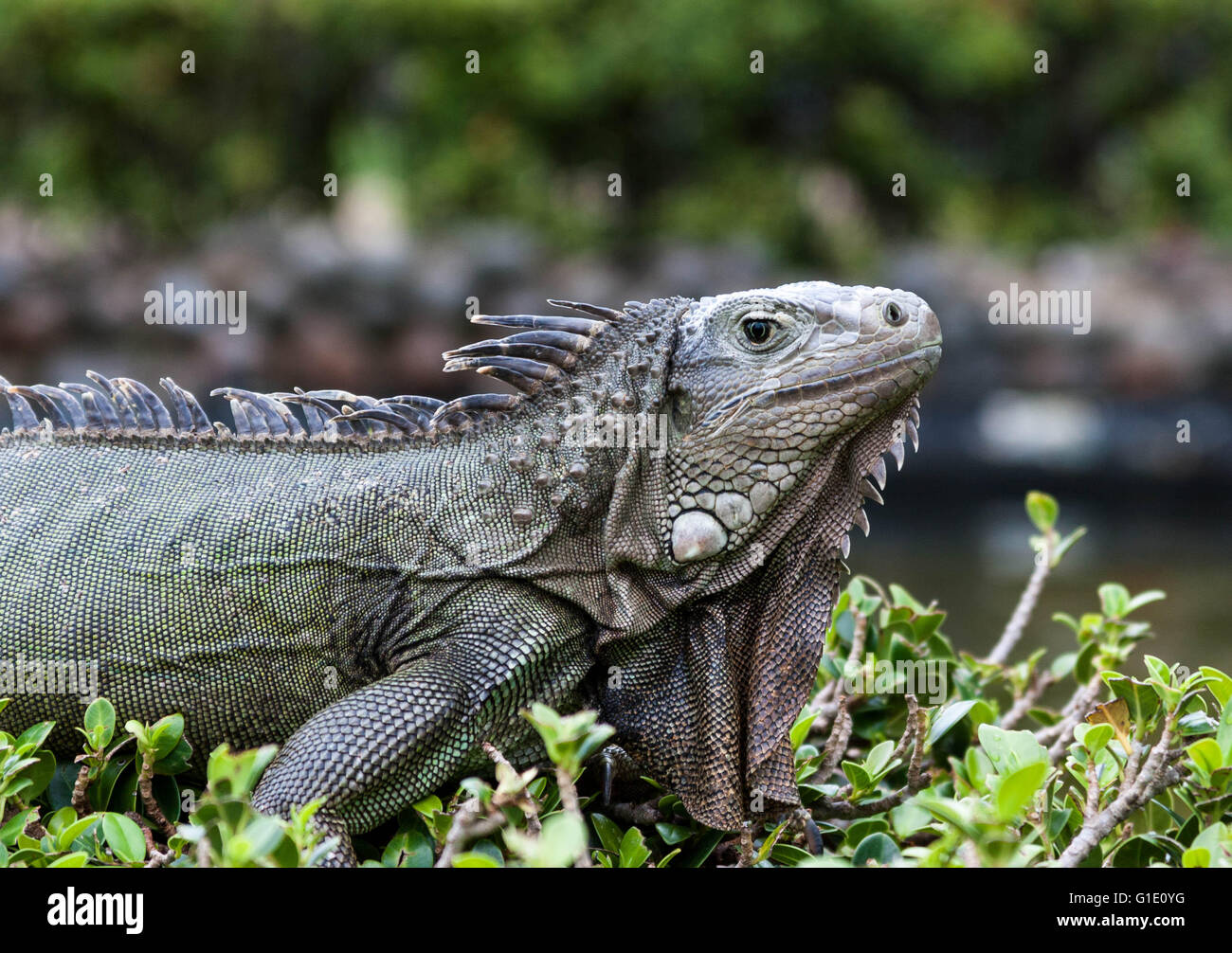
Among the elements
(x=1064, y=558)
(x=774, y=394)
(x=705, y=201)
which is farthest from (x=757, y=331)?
(x=705, y=201)

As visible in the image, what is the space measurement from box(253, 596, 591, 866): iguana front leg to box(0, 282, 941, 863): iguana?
0.03 ft

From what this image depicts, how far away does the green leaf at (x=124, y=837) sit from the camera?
2.56 metres

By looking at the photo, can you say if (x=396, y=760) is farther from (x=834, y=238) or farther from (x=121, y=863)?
(x=834, y=238)

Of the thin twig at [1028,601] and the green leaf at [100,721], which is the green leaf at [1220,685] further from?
the green leaf at [100,721]

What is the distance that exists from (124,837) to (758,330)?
69.6 inches

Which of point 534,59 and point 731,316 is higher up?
point 534,59

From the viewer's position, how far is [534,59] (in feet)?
64.0

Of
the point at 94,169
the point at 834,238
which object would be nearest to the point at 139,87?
the point at 94,169

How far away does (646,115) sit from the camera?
21.0m

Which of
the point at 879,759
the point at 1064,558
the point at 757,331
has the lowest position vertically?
the point at 1064,558

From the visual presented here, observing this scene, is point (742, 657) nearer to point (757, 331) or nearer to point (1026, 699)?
point (757, 331)

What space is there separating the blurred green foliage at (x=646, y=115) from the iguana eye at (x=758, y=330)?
48.9ft

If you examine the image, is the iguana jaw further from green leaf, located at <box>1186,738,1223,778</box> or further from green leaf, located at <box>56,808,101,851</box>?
green leaf, located at <box>56,808,101,851</box>
